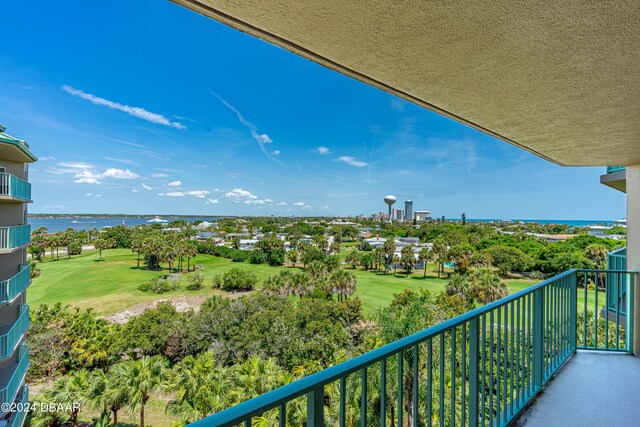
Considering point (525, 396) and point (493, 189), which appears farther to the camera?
point (493, 189)

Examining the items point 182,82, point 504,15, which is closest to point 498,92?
point 504,15

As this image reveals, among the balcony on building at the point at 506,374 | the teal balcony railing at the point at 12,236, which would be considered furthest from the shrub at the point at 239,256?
the balcony on building at the point at 506,374

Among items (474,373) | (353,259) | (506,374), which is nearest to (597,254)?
(353,259)

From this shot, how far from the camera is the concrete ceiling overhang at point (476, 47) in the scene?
1.00 metres

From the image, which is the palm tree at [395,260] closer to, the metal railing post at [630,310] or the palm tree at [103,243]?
the metal railing post at [630,310]

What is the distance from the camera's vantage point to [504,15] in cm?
102

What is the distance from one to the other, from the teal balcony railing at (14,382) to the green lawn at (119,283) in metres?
17.6

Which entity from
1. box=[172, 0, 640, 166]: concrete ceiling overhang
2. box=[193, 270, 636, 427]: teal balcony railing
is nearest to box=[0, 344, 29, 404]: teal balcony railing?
box=[193, 270, 636, 427]: teal balcony railing

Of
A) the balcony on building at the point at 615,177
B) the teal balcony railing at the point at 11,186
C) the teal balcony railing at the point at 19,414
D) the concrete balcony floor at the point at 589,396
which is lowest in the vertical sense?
the teal balcony railing at the point at 19,414

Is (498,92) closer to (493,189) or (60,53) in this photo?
(60,53)

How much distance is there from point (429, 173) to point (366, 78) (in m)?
76.2

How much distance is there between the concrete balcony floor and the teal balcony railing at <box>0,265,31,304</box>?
997 cm

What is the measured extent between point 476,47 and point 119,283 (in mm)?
38493

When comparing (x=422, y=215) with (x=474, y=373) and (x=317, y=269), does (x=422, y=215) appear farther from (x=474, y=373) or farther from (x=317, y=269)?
(x=474, y=373)
